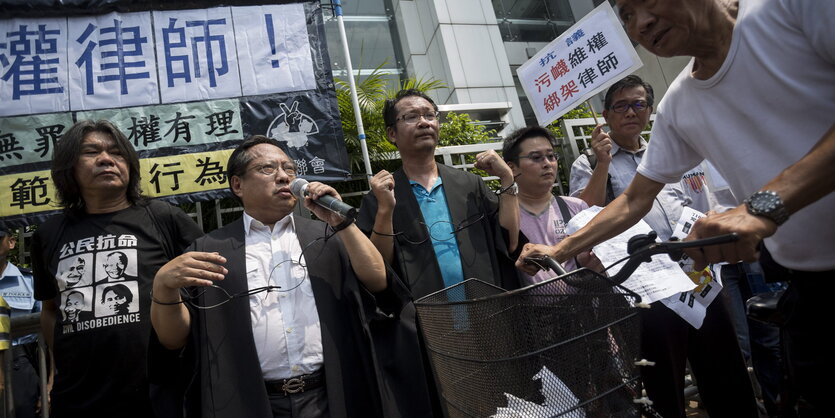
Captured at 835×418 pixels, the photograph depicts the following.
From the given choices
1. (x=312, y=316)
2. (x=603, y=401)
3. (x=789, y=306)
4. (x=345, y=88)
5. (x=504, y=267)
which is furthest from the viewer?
(x=345, y=88)

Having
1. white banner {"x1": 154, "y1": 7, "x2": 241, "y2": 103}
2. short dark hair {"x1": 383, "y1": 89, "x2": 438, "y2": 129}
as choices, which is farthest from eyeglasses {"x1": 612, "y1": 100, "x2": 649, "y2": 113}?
white banner {"x1": 154, "y1": 7, "x2": 241, "y2": 103}

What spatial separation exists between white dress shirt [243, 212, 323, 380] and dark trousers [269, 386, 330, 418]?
76 millimetres

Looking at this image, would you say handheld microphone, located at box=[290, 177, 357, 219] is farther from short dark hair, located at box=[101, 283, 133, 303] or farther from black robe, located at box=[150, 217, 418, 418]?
short dark hair, located at box=[101, 283, 133, 303]

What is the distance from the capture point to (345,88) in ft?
17.4

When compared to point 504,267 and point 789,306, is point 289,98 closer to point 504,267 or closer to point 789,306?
point 504,267

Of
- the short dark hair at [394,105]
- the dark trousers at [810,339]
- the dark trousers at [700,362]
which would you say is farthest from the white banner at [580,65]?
the dark trousers at [810,339]

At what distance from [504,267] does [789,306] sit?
1265 mm

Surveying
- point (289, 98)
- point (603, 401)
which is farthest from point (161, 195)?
point (603, 401)

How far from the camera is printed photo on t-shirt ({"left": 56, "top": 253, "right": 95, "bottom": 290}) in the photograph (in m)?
2.10

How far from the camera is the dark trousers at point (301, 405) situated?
1.68m

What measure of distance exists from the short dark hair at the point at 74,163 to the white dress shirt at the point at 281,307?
2.77 feet

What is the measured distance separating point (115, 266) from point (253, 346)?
91 cm

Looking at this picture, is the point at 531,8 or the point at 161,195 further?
the point at 531,8

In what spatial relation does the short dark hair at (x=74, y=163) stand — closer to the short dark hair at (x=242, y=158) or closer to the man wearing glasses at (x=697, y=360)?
the short dark hair at (x=242, y=158)
